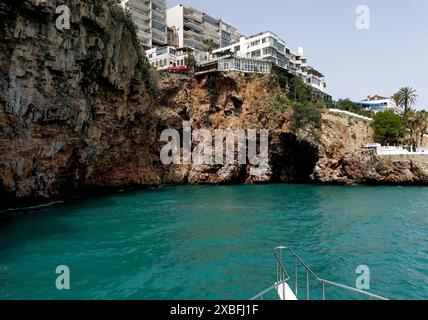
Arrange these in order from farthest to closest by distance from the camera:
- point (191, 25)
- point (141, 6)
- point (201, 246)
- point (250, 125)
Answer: point (191, 25) → point (141, 6) → point (250, 125) → point (201, 246)

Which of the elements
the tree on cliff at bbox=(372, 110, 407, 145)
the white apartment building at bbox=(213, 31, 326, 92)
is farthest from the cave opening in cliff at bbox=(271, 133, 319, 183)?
the white apartment building at bbox=(213, 31, 326, 92)

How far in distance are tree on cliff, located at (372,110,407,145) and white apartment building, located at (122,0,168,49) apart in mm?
52462

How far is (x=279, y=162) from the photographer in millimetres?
58281

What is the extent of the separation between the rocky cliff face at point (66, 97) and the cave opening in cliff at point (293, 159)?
81.3ft

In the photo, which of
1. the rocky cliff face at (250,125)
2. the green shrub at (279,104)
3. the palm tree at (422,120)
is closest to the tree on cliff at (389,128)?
the palm tree at (422,120)

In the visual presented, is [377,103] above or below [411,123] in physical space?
above

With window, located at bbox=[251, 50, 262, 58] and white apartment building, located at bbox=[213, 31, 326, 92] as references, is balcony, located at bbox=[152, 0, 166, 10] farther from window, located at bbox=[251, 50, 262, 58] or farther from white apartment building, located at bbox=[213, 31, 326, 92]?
window, located at bbox=[251, 50, 262, 58]

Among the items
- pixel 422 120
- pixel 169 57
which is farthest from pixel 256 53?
pixel 422 120

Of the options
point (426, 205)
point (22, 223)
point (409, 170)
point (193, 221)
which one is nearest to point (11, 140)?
point (22, 223)

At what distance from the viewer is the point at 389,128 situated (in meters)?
58.8

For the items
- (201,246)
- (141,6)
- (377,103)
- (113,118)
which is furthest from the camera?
(377,103)

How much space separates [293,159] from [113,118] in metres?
32.3

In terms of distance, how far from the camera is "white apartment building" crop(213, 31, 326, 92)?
71938mm

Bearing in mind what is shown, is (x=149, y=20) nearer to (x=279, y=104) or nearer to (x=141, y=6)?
(x=141, y=6)
